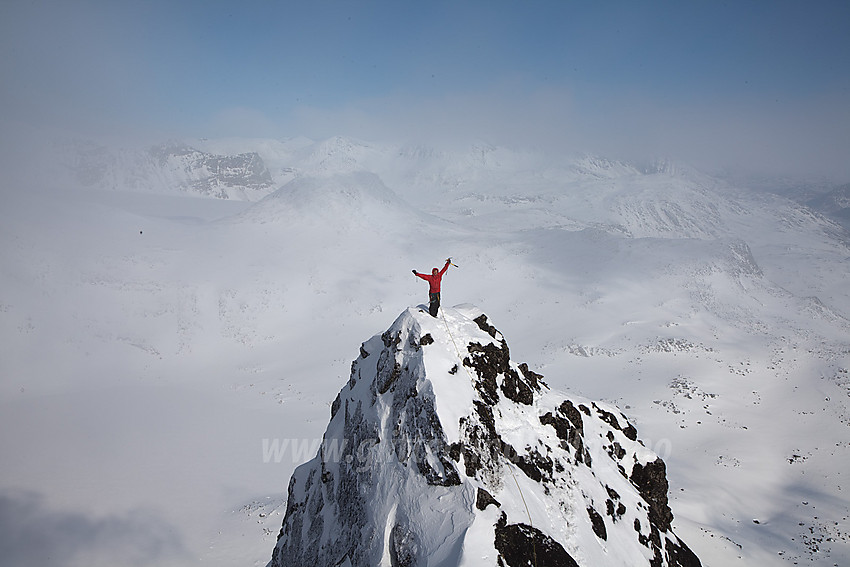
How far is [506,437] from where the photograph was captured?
1284cm

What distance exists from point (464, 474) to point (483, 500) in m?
0.78

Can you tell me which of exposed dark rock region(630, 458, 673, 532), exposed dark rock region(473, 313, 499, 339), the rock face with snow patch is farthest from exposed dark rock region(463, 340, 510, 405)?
exposed dark rock region(630, 458, 673, 532)

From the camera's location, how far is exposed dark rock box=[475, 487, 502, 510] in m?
10.7

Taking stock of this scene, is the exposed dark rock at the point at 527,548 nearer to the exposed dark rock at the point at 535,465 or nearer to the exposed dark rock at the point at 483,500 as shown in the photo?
the exposed dark rock at the point at 483,500

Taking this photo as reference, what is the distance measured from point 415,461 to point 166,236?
77316 millimetres

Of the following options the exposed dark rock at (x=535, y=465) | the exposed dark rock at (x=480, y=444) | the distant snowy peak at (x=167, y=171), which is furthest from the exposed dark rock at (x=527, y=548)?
the distant snowy peak at (x=167, y=171)

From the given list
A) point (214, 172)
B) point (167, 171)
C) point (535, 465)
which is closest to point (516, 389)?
point (535, 465)

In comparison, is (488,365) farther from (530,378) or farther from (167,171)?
(167,171)

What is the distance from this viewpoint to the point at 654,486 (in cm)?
1725

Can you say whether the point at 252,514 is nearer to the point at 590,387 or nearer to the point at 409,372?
the point at 409,372

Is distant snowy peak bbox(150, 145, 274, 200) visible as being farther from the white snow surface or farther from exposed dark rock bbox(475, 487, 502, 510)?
exposed dark rock bbox(475, 487, 502, 510)

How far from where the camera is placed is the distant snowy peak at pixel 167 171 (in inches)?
6142

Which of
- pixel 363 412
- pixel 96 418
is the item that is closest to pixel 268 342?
pixel 96 418

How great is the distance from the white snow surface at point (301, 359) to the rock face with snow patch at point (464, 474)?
42.2 inches
